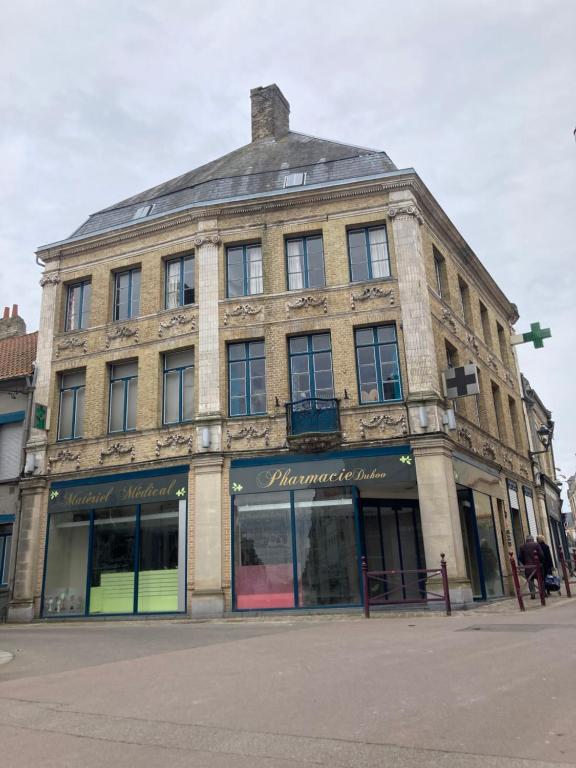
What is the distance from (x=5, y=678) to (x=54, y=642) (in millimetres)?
4223

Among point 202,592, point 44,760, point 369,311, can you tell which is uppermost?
point 369,311

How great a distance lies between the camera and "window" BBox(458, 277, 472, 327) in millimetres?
21359

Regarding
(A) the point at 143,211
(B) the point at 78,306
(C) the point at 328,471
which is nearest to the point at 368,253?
(C) the point at 328,471

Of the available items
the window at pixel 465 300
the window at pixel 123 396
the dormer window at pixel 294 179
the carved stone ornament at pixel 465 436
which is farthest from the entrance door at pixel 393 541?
the dormer window at pixel 294 179

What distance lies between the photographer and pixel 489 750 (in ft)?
13.4

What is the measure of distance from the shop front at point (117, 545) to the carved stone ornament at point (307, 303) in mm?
5050

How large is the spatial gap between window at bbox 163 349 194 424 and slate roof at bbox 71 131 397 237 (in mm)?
4472

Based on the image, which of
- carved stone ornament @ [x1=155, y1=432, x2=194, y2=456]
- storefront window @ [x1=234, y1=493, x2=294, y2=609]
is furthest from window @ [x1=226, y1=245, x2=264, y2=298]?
storefront window @ [x1=234, y1=493, x2=294, y2=609]

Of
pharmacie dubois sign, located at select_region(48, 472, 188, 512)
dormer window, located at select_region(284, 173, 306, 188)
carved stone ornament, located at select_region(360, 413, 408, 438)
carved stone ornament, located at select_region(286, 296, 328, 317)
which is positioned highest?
dormer window, located at select_region(284, 173, 306, 188)

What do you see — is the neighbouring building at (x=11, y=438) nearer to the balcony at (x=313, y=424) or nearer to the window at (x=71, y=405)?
the window at (x=71, y=405)

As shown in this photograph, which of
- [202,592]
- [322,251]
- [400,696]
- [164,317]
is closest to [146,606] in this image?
[202,592]

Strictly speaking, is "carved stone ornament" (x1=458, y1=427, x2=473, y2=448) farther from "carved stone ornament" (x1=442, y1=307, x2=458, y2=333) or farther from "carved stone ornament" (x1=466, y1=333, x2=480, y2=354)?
"carved stone ornament" (x1=466, y1=333, x2=480, y2=354)

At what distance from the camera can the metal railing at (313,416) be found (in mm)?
16094

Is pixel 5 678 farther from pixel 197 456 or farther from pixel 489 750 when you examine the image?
pixel 197 456
